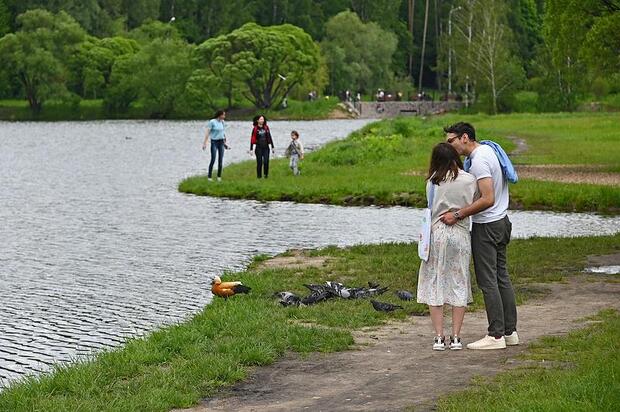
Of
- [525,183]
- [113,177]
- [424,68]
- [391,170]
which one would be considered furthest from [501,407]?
[424,68]

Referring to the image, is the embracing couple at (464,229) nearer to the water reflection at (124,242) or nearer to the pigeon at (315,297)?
the pigeon at (315,297)

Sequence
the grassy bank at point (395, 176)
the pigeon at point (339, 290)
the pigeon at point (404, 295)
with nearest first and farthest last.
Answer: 1. the pigeon at point (404, 295)
2. the pigeon at point (339, 290)
3. the grassy bank at point (395, 176)

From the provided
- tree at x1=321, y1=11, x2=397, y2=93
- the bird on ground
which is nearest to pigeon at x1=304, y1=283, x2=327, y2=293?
the bird on ground

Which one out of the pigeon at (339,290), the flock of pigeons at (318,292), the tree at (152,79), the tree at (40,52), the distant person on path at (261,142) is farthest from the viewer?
the tree at (152,79)

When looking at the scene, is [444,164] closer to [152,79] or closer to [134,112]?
[152,79]

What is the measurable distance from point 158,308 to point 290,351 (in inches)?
158

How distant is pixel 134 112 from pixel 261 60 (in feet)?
49.6

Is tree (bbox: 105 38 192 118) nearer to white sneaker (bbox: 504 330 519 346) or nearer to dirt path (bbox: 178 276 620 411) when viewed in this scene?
dirt path (bbox: 178 276 620 411)

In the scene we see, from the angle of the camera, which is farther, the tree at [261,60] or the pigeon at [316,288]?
the tree at [261,60]

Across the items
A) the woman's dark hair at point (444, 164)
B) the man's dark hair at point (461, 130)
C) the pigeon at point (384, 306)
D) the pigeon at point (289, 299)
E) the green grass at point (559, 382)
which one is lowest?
the pigeon at point (289, 299)

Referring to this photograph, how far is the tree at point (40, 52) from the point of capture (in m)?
124

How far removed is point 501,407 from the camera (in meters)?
9.16


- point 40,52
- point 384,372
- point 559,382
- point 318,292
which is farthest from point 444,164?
point 40,52

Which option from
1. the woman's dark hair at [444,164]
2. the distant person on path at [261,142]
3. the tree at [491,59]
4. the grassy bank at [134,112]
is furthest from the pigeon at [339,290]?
the grassy bank at [134,112]
